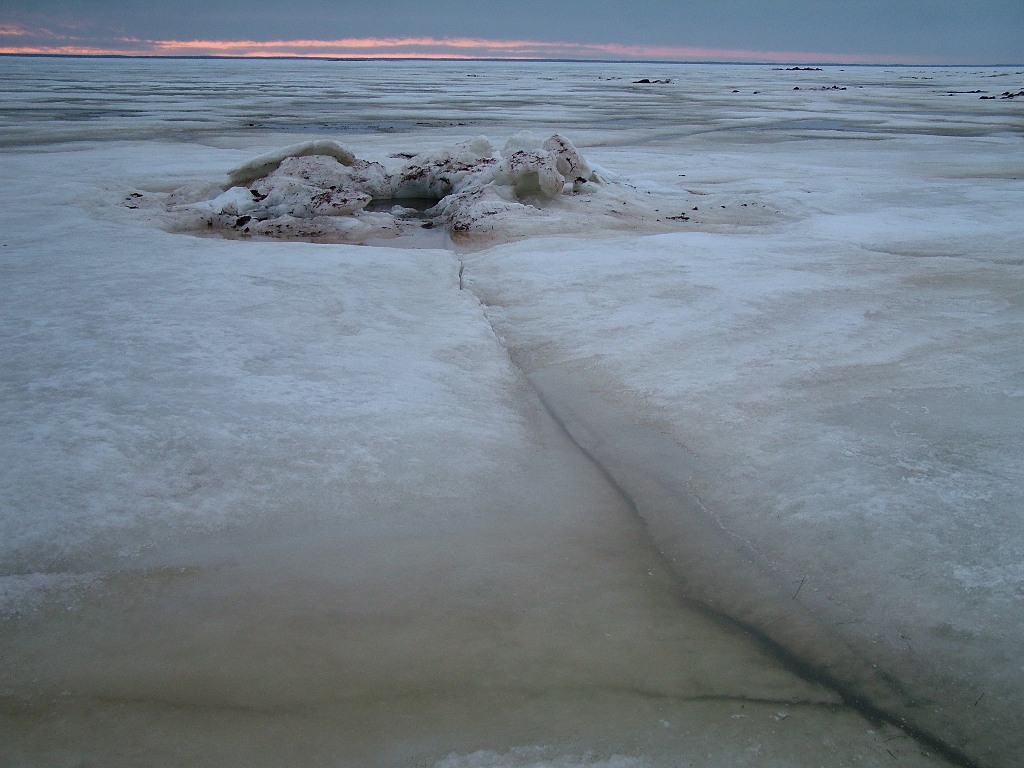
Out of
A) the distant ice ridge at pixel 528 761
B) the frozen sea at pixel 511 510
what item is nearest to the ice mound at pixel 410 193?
the frozen sea at pixel 511 510

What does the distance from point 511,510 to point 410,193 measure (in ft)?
18.8

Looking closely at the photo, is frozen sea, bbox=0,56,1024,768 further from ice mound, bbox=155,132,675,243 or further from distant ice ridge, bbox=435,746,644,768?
ice mound, bbox=155,132,675,243

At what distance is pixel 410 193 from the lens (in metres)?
7.16

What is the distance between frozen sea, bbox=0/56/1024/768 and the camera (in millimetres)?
1281

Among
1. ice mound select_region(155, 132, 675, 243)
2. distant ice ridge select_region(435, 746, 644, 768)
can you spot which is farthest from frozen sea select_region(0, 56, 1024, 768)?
ice mound select_region(155, 132, 675, 243)

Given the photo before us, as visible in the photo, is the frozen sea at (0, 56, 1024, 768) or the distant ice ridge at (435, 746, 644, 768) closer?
the distant ice ridge at (435, 746, 644, 768)

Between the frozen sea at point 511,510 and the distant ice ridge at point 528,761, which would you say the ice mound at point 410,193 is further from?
the distant ice ridge at point 528,761

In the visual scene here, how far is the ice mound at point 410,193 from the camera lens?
5461 mm

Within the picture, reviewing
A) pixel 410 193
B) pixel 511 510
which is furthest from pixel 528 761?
pixel 410 193

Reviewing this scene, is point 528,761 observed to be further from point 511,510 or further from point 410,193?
point 410,193

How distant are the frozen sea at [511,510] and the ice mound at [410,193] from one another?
50.8 inches

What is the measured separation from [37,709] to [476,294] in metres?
2.81

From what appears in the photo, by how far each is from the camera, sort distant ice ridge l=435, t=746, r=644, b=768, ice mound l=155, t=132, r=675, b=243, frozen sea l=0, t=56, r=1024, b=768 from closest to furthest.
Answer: distant ice ridge l=435, t=746, r=644, b=768 → frozen sea l=0, t=56, r=1024, b=768 → ice mound l=155, t=132, r=675, b=243

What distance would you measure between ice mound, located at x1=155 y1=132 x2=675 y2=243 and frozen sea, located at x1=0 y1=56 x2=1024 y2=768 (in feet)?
4.24
